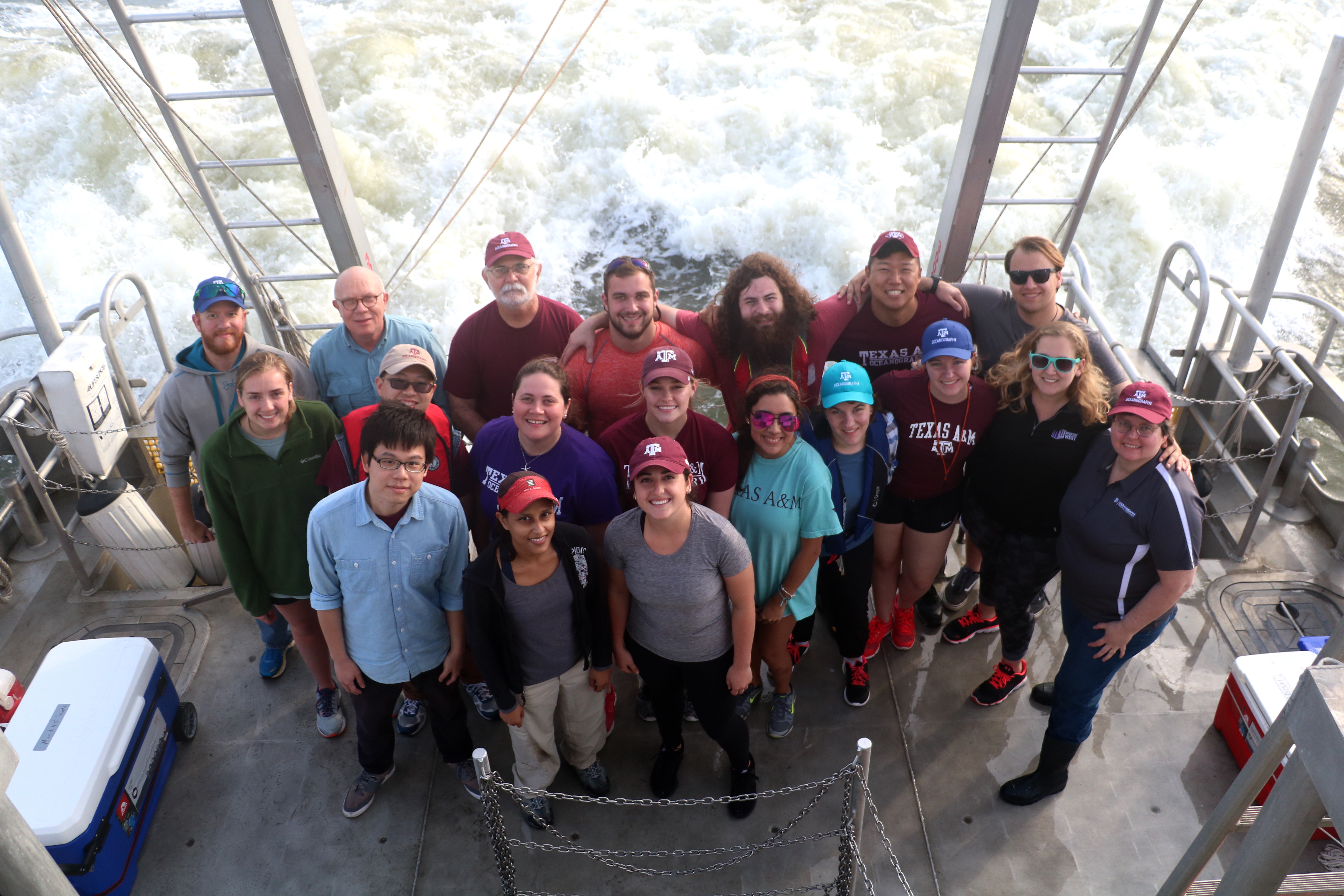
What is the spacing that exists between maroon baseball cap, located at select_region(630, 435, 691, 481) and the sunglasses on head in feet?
6.78

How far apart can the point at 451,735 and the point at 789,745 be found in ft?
4.92

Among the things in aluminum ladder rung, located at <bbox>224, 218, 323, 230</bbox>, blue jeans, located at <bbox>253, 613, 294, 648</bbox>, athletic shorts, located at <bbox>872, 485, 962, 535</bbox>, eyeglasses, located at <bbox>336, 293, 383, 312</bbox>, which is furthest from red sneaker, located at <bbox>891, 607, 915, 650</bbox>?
aluminum ladder rung, located at <bbox>224, 218, 323, 230</bbox>

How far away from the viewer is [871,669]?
431cm

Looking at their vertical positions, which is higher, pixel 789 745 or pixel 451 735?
pixel 451 735

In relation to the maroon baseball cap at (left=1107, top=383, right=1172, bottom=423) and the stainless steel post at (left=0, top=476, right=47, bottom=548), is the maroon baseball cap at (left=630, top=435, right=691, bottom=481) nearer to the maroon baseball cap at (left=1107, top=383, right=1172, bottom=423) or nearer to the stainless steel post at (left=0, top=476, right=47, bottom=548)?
the maroon baseball cap at (left=1107, top=383, right=1172, bottom=423)

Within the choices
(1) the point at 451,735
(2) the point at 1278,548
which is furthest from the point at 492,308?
(2) the point at 1278,548

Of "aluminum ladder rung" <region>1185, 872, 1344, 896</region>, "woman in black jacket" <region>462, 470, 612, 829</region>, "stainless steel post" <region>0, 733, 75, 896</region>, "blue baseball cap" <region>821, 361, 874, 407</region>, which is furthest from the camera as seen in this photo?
"blue baseball cap" <region>821, 361, 874, 407</region>

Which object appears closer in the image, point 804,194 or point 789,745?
point 789,745

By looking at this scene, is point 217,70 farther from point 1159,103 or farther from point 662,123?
point 1159,103

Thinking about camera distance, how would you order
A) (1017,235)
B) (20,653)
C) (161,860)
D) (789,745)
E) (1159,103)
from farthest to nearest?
1. (1159,103)
2. (1017,235)
3. (20,653)
4. (789,745)
5. (161,860)

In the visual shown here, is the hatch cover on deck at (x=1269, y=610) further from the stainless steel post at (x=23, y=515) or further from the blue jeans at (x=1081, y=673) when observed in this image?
the stainless steel post at (x=23, y=515)

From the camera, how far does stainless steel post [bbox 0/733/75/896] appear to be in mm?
1649

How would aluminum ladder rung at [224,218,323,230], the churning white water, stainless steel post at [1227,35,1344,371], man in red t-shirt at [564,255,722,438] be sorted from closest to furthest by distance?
man in red t-shirt at [564,255,722,438] → aluminum ladder rung at [224,218,323,230] → stainless steel post at [1227,35,1344,371] → the churning white water

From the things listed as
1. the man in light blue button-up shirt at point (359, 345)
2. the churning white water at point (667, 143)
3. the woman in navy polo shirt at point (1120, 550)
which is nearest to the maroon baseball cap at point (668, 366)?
the man in light blue button-up shirt at point (359, 345)
